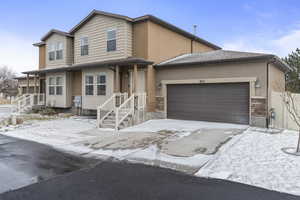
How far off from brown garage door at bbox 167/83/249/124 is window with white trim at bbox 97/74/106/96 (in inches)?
167

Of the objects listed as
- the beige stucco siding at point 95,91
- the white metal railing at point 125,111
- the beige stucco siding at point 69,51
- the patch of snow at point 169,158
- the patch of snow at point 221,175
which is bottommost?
the patch of snow at point 221,175

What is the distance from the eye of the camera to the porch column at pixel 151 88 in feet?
42.5

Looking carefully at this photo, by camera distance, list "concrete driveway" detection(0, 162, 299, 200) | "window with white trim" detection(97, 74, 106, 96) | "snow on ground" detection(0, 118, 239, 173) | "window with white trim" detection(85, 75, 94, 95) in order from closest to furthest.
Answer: "concrete driveway" detection(0, 162, 299, 200) → "snow on ground" detection(0, 118, 239, 173) → "window with white trim" detection(97, 74, 106, 96) → "window with white trim" detection(85, 75, 94, 95)

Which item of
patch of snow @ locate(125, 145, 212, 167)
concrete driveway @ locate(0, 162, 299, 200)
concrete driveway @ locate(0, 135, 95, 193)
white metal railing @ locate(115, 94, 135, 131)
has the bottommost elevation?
concrete driveway @ locate(0, 135, 95, 193)

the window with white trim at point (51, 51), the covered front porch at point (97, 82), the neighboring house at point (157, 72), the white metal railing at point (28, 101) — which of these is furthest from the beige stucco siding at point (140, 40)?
the white metal railing at point (28, 101)

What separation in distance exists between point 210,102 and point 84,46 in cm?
985

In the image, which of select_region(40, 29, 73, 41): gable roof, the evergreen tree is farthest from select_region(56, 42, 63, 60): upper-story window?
the evergreen tree

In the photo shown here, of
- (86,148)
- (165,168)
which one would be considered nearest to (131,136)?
(86,148)

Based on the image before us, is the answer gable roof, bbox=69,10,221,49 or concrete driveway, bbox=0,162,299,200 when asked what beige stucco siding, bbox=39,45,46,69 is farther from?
concrete driveway, bbox=0,162,299,200

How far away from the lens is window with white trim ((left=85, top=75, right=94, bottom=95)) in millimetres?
14586

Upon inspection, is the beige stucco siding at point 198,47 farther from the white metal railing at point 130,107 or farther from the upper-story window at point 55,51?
the upper-story window at point 55,51

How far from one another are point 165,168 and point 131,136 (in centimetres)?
368

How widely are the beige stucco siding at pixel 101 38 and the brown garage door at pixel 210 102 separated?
390 cm

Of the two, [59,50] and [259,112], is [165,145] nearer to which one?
[259,112]
